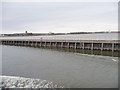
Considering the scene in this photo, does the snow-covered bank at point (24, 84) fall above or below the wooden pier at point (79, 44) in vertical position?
below

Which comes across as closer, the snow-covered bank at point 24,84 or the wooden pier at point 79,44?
the snow-covered bank at point 24,84

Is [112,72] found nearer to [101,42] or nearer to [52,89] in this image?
[52,89]

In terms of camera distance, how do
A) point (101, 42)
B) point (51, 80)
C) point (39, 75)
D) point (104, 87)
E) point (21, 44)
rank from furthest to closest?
point (21, 44) < point (101, 42) < point (39, 75) < point (51, 80) < point (104, 87)

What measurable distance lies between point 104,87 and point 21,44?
7562 centimetres

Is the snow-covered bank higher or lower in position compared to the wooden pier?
lower

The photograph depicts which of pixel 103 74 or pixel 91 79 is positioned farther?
pixel 103 74

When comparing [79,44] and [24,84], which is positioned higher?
[79,44]

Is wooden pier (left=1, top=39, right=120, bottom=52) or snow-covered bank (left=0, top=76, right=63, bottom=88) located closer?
snow-covered bank (left=0, top=76, right=63, bottom=88)

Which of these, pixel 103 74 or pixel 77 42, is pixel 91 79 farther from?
pixel 77 42

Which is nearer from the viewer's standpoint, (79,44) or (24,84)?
(24,84)

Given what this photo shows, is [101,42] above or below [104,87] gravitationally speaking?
above

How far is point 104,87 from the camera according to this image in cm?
2384

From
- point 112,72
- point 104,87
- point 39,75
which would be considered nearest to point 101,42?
point 112,72

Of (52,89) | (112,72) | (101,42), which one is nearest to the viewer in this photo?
(52,89)
